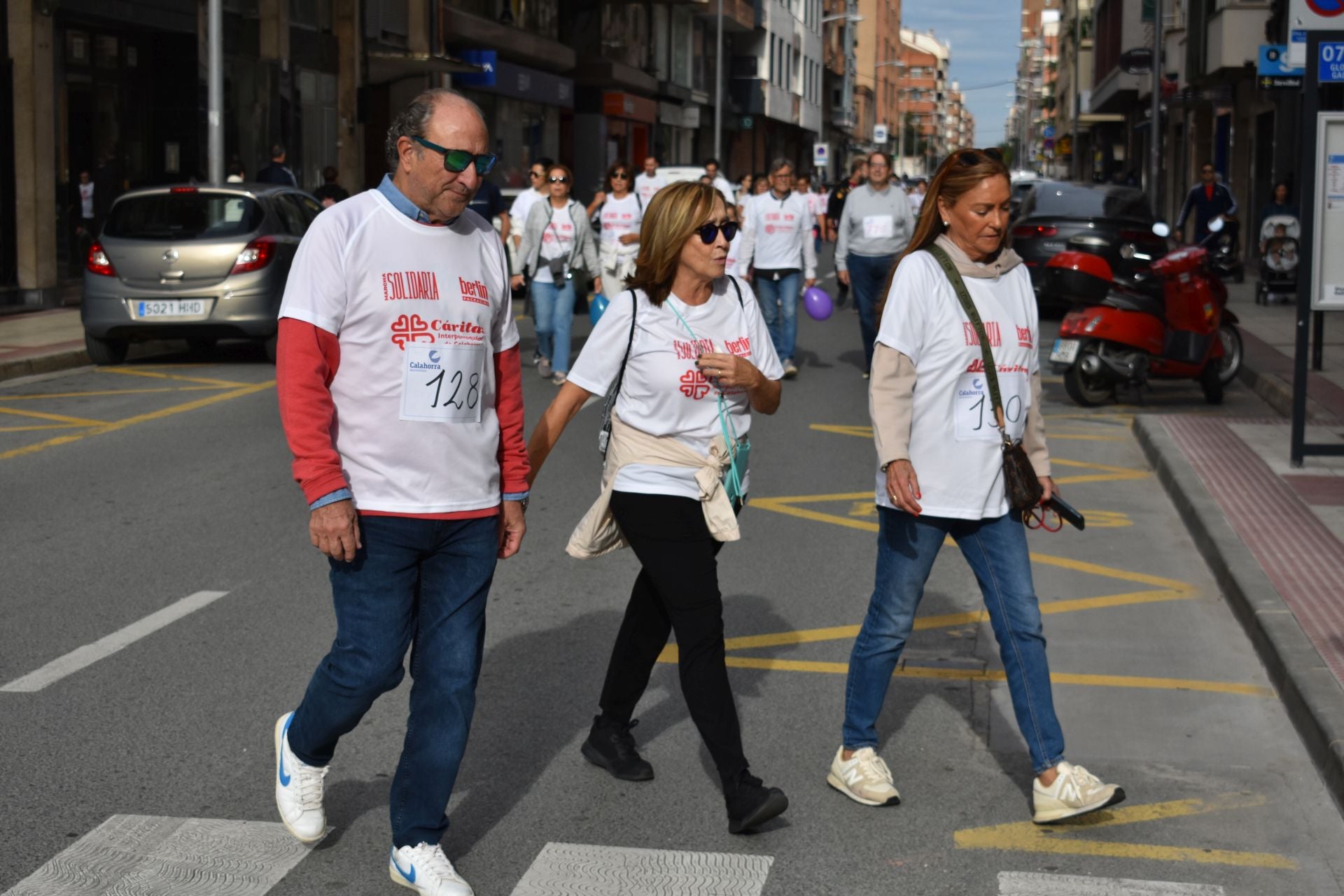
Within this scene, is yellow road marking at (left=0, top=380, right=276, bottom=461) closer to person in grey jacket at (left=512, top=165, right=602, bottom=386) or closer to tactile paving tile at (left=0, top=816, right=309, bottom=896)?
person in grey jacket at (left=512, top=165, right=602, bottom=386)

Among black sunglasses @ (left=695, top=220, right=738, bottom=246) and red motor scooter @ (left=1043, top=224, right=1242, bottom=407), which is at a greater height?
black sunglasses @ (left=695, top=220, right=738, bottom=246)

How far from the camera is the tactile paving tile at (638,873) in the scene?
4.24 meters

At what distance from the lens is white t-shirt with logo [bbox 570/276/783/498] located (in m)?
4.78

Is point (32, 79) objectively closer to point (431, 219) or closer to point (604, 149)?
point (431, 219)

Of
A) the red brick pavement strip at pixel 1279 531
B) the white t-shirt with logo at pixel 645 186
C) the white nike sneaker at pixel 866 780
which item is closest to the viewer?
the white nike sneaker at pixel 866 780

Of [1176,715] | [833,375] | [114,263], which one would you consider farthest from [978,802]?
[114,263]

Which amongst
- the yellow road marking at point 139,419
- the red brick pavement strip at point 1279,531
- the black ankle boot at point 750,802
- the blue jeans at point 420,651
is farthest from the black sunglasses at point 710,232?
the yellow road marking at point 139,419

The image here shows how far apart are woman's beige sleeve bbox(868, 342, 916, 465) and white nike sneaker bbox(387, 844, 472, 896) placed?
154 centimetres

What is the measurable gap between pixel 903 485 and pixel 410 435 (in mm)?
1363

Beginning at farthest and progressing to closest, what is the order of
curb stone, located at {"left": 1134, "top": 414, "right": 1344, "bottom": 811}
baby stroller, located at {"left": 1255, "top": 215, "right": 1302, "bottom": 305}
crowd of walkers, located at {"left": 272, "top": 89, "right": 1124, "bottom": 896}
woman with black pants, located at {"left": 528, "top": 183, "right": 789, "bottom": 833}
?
1. baby stroller, located at {"left": 1255, "top": 215, "right": 1302, "bottom": 305}
2. curb stone, located at {"left": 1134, "top": 414, "right": 1344, "bottom": 811}
3. woman with black pants, located at {"left": 528, "top": 183, "right": 789, "bottom": 833}
4. crowd of walkers, located at {"left": 272, "top": 89, "right": 1124, "bottom": 896}

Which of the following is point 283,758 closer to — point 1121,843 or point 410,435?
point 410,435

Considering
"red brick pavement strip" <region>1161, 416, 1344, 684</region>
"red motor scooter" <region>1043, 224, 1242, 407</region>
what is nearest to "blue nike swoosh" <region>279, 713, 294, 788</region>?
"red brick pavement strip" <region>1161, 416, 1344, 684</region>

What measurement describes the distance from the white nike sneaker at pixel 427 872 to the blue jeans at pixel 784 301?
Result: 38.3 feet

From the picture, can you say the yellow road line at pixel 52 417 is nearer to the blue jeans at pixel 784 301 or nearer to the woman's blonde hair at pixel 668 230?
the blue jeans at pixel 784 301
